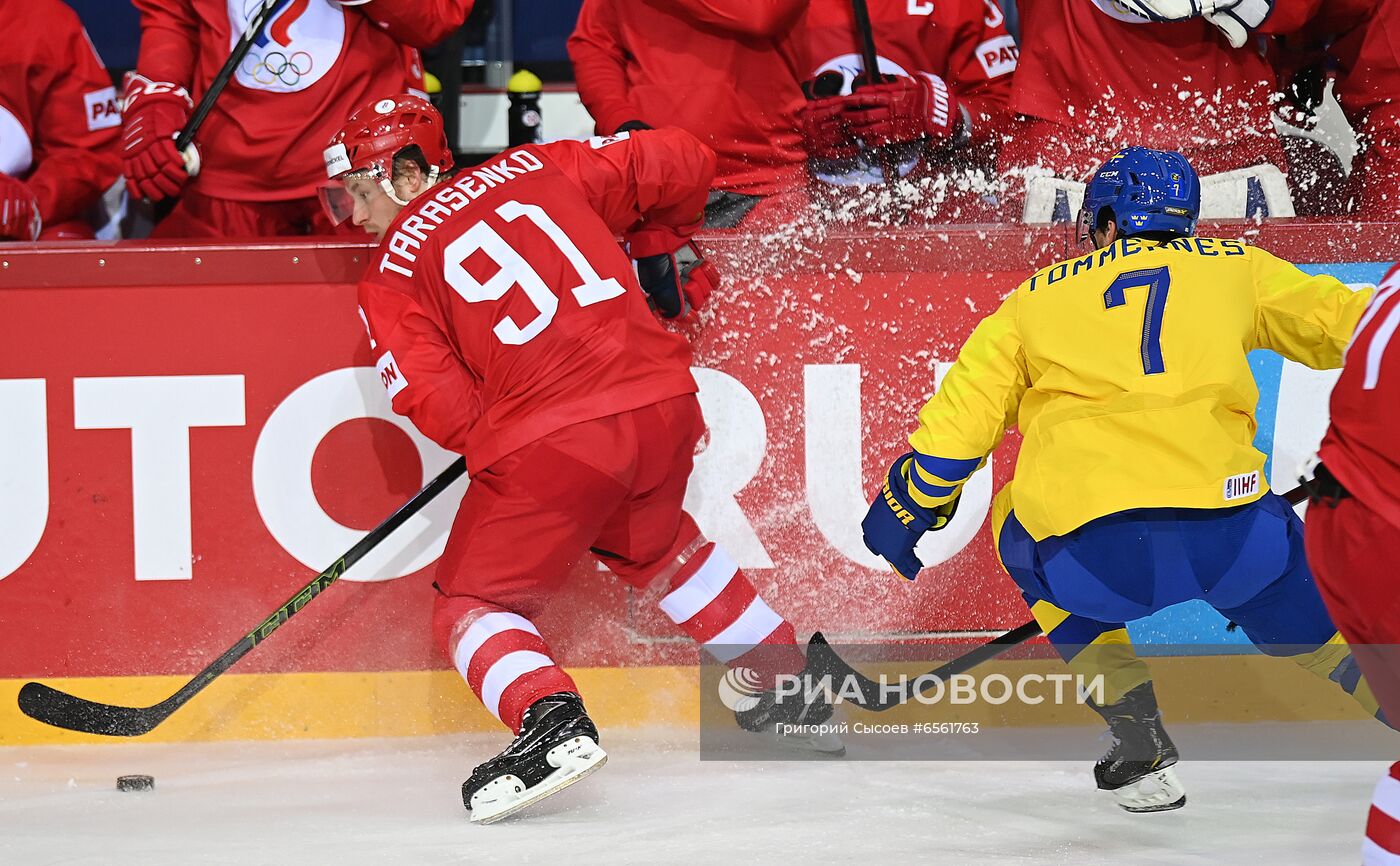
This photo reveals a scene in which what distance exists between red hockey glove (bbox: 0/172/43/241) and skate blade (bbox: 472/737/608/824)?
1.85 meters

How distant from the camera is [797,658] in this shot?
9.16ft

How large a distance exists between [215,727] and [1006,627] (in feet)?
4.94

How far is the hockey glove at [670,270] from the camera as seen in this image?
2.83 m

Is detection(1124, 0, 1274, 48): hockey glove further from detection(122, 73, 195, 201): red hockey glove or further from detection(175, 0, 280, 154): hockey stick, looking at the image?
detection(122, 73, 195, 201): red hockey glove

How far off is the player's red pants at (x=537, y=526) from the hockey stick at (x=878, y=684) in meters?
0.39

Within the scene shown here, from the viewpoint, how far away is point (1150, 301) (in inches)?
87.3

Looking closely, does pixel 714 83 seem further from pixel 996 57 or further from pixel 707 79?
pixel 996 57

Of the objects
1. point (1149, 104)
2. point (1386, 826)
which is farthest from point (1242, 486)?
point (1149, 104)

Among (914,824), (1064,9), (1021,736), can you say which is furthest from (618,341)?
(1064,9)

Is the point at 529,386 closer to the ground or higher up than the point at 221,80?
closer to the ground

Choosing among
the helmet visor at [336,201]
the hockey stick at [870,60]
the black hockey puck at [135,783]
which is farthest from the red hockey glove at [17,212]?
the hockey stick at [870,60]

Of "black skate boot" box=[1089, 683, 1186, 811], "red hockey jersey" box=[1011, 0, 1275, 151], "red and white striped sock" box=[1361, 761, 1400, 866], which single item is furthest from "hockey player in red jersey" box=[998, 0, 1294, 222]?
"red and white striped sock" box=[1361, 761, 1400, 866]

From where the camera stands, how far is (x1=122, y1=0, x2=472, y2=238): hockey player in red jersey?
327 centimetres

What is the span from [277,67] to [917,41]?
1362 millimetres
